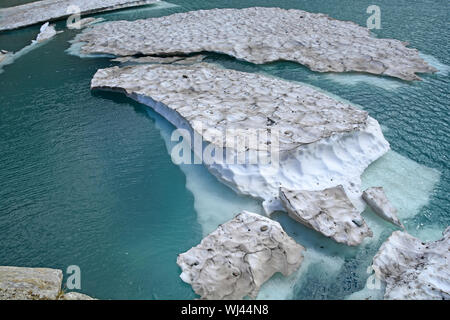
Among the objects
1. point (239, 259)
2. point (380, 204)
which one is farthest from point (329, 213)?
point (239, 259)

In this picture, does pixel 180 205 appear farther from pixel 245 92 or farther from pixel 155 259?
pixel 245 92

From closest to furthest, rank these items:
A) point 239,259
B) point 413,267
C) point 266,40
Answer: point 413,267
point 239,259
point 266,40

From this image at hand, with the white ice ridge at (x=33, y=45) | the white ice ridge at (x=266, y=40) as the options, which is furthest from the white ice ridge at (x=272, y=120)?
the white ice ridge at (x=33, y=45)

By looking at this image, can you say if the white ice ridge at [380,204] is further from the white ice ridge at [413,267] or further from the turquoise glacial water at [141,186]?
the white ice ridge at [413,267]

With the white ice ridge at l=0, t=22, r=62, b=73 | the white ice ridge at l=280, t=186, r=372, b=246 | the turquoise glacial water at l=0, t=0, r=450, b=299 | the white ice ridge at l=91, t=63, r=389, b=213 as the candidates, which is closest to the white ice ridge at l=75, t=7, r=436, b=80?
the turquoise glacial water at l=0, t=0, r=450, b=299

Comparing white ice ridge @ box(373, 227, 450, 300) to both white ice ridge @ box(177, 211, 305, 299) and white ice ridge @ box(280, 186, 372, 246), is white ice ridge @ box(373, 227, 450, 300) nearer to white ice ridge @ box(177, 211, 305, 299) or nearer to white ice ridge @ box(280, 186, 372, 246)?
white ice ridge @ box(280, 186, 372, 246)

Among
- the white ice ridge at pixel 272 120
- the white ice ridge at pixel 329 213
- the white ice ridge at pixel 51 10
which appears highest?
the white ice ridge at pixel 51 10

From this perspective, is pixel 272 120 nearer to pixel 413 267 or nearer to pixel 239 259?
pixel 239 259
